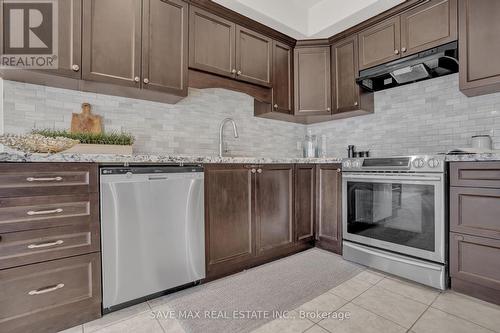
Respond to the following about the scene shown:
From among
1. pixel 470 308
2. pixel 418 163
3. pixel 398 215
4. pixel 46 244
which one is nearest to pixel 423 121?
pixel 418 163

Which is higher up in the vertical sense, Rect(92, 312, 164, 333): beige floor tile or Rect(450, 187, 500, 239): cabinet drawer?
Rect(450, 187, 500, 239): cabinet drawer

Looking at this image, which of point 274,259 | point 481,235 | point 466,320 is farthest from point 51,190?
point 481,235

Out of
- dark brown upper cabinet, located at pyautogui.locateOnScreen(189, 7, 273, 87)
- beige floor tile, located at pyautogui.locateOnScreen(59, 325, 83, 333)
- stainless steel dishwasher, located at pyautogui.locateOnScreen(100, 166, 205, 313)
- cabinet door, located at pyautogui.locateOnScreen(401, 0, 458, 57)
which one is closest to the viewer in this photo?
beige floor tile, located at pyautogui.locateOnScreen(59, 325, 83, 333)

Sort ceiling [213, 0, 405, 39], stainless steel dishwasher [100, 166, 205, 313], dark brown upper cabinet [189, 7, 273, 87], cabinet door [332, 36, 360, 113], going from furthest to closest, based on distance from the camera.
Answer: cabinet door [332, 36, 360, 113] < ceiling [213, 0, 405, 39] < dark brown upper cabinet [189, 7, 273, 87] < stainless steel dishwasher [100, 166, 205, 313]

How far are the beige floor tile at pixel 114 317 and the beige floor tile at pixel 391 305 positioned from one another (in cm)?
139

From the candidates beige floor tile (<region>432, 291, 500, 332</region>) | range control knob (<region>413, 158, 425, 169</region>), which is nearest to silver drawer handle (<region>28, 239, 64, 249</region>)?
beige floor tile (<region>432, 291, 500, 332</region>)

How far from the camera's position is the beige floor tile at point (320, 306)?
1.48 metres

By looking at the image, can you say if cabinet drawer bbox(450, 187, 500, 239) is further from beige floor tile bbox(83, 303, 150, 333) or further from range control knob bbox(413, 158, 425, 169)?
beige floor tile bbox(83, 303, 150, 333)

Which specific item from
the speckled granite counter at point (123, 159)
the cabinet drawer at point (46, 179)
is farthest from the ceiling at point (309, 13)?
the cabinet drawer at point (46, 179)

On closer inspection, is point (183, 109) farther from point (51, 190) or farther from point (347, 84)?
point (347, 84)

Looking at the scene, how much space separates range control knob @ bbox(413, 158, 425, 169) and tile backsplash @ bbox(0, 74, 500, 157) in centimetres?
70

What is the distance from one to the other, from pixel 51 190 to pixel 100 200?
0.75 feet

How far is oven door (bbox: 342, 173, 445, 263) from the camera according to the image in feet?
5.83

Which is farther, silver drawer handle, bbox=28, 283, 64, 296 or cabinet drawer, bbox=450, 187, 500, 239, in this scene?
cabinet drawer, bbox=450, 187, 500, 239
